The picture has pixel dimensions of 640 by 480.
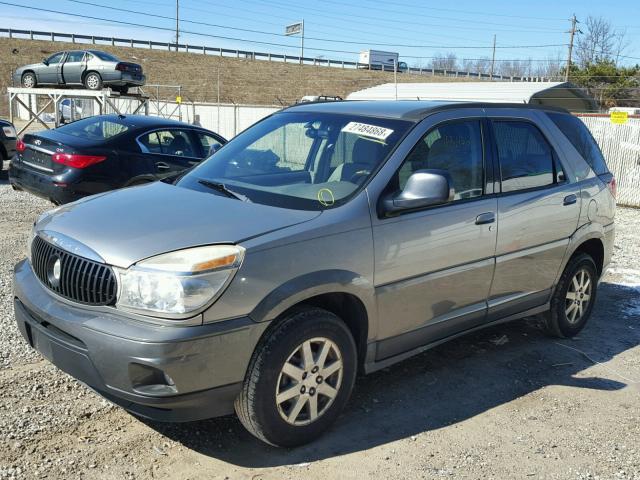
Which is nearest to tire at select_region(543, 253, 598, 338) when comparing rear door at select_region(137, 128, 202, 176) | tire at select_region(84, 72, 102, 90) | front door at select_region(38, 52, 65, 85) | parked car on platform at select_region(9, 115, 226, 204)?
parked car on platform at select_region(9, 115, 226, 204)

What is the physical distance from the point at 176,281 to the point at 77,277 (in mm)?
592

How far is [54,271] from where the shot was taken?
327cm

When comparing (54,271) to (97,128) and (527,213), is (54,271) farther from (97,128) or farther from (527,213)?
(97,128)

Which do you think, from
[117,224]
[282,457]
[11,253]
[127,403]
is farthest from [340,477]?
[11,253]

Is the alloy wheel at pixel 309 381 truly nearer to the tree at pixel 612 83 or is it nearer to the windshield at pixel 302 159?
the windshield at pixel 302 159

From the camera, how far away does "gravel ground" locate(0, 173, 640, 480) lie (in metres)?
3.22

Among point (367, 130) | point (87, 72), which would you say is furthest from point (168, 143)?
point (87, 72)

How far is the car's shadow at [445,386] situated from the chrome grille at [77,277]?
953 millimetres

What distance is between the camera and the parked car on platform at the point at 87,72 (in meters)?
22.2

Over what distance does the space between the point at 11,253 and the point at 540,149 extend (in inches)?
220

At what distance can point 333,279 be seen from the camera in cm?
329

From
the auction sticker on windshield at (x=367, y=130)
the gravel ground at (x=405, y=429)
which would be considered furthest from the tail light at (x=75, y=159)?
the auction sticker on windshield at (x=367, y=130)

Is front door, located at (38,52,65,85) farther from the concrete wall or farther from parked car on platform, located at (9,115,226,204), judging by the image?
the concrete wall

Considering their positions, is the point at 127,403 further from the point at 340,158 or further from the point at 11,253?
the point at 11,253
